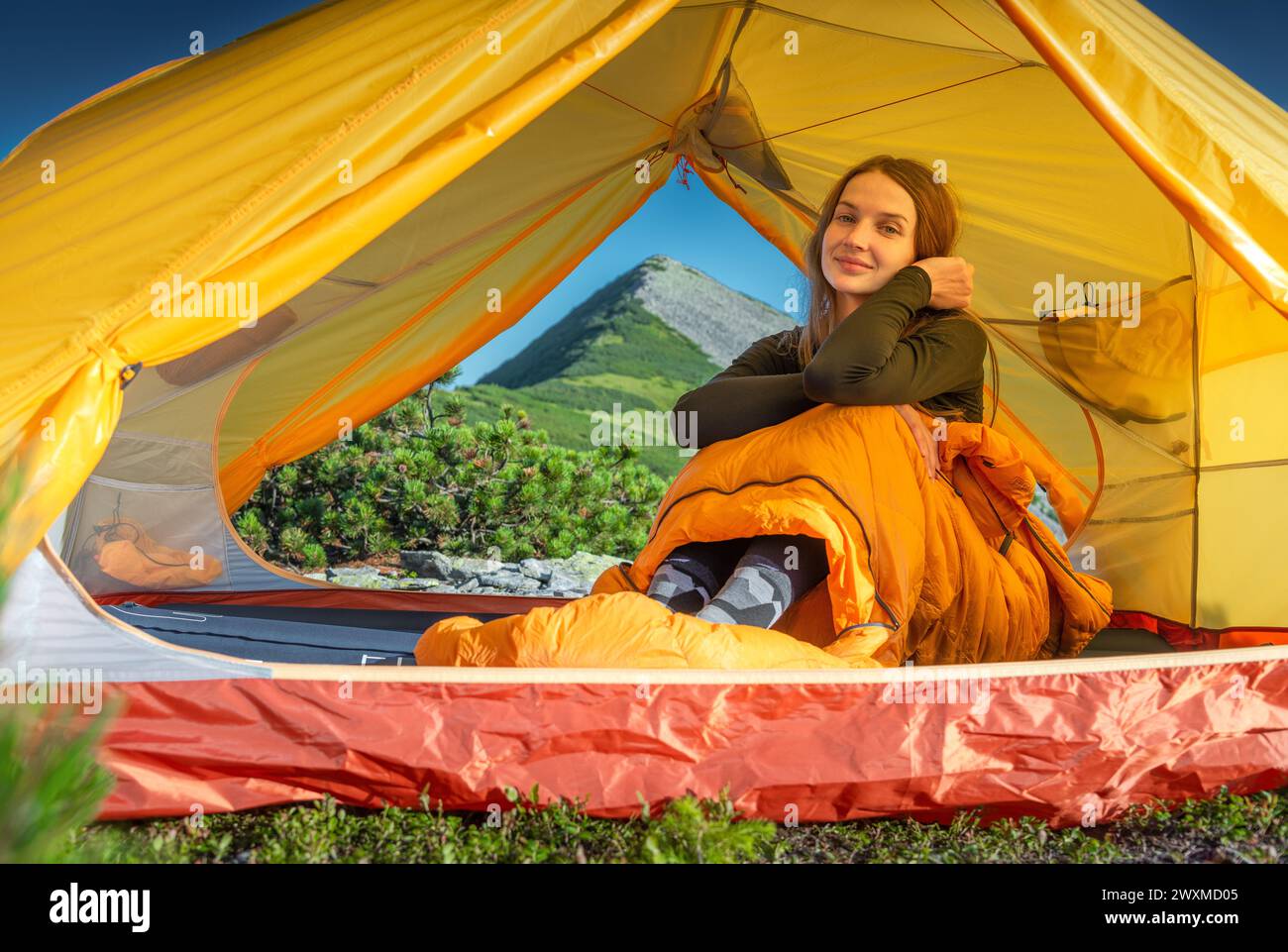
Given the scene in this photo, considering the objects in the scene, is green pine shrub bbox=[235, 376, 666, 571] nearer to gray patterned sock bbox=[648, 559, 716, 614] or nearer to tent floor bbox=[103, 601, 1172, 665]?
tent floor bbox=[103, 601, 1172, 665]

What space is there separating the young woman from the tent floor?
75 cm

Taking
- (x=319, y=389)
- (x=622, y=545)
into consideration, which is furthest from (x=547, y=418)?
(x=319, y=389)

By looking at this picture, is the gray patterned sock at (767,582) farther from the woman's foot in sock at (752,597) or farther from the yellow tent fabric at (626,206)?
the yellow tent fabric at (626,206)

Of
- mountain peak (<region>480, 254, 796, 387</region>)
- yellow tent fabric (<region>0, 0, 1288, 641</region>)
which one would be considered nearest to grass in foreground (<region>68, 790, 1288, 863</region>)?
yellow tent fabric (<region>0, 0, 1288, 641</region>)

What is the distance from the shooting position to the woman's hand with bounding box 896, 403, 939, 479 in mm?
2010

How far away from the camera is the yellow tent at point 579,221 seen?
158 cm

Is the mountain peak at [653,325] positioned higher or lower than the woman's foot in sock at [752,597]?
higher

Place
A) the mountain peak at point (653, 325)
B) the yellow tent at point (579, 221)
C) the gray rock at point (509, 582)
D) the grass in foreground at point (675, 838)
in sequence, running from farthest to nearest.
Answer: the mountain peak at point (653, 325) < the gray rock at point (509, 582) < the yellow tent at point (579, 221) < the grass in foreground at point (675, 838)

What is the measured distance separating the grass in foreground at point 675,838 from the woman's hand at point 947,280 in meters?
1.06

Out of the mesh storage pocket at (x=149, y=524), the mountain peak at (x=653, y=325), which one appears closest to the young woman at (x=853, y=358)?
the mesh storage pocket at (x=149, y=524)

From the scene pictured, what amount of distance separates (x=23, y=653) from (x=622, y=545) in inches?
173

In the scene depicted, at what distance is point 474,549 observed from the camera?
5.27m

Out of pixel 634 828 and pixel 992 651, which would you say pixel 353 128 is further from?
pixel 992 651
